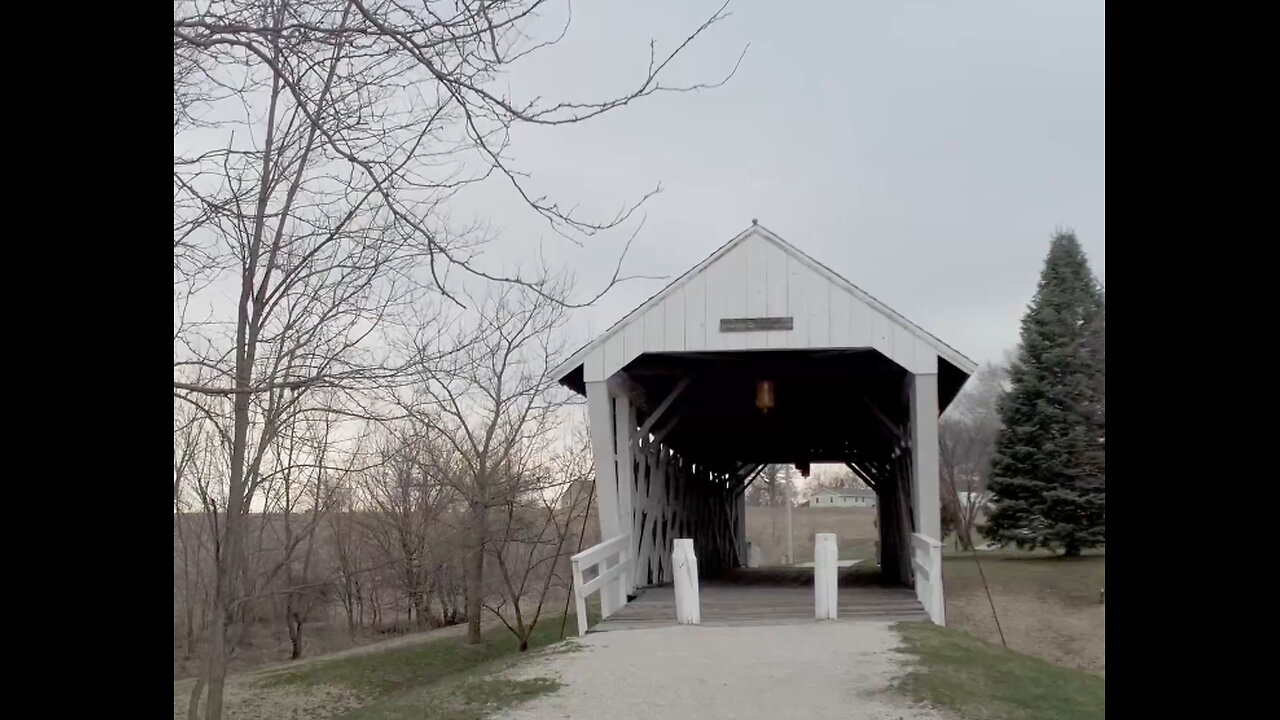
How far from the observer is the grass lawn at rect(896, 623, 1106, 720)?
6008 mm

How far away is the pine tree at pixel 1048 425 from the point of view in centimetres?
1955

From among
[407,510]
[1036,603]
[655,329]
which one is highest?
[655,329]

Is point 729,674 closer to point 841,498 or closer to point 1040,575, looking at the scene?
point 1040,575

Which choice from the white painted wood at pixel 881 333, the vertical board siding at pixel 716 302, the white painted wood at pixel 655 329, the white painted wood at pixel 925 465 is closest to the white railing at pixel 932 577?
the white painted wood at pixel 925 465

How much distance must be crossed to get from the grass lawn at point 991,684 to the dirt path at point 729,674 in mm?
206

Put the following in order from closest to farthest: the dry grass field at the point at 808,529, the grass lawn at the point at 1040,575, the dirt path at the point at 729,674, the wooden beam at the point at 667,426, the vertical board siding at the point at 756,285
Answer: the dirt path at the point at 729,674 → the vertical board siding at the point at 756,285 → the wooden beam at the point at 667,426 → the grass lawn at the point at 1040,575 → the dry grass field at the point at 808,529

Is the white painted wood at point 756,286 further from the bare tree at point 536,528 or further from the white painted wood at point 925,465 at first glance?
the bare tree at point 536,528

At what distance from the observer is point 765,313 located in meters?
10.2

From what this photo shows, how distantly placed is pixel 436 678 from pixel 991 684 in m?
11.0

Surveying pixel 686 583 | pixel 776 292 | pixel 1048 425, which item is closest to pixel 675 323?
pixel 776 292

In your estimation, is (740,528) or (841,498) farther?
(841,498)

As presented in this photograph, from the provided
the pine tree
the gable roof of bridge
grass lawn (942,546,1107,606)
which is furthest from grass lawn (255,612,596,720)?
the pine tree
